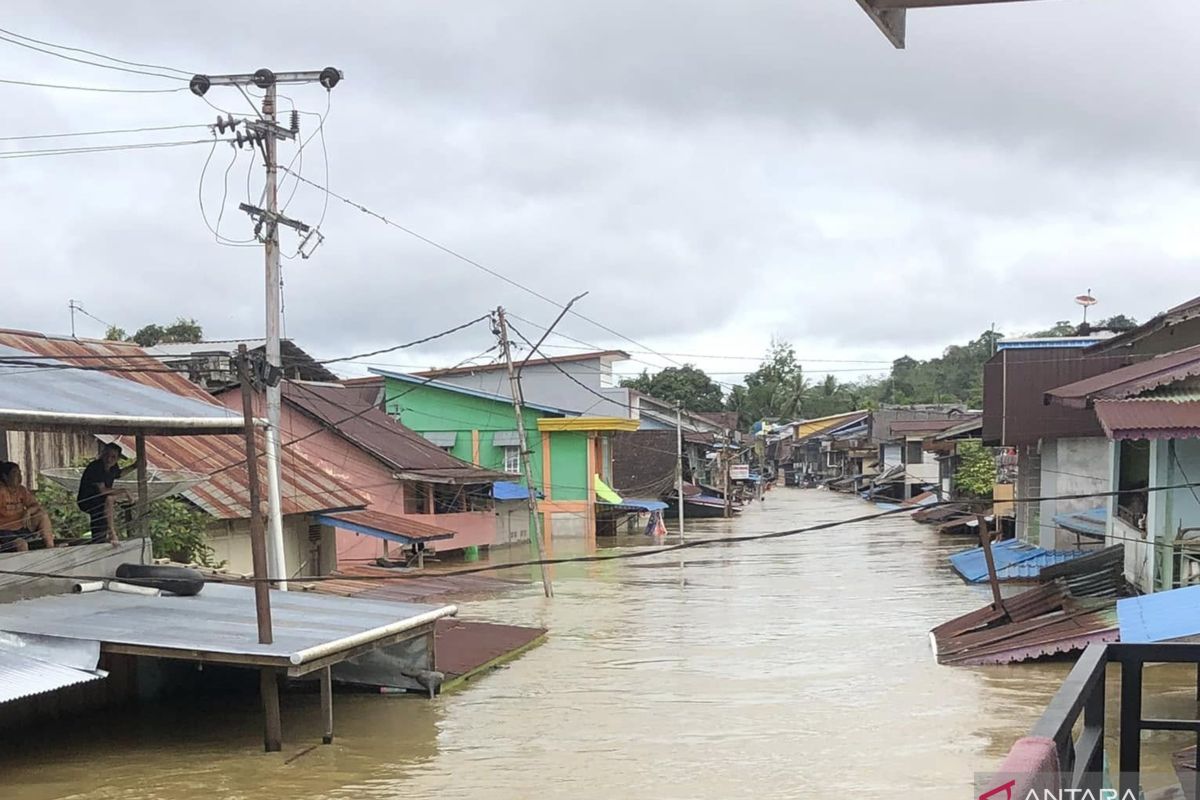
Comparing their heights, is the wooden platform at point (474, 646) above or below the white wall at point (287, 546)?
below

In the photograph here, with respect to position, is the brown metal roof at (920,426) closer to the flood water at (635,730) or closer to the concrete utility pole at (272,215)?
the flood water at (635,730)

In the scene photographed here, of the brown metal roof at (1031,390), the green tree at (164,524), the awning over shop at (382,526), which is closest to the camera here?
the green tree at (164,524)

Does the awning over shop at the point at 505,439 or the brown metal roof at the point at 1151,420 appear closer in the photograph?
the brown metal roof at the point at 1151,420

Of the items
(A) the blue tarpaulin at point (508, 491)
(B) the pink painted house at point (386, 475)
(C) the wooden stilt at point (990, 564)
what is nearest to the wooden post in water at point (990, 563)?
(C) the wooden stilt at point (990, 564)

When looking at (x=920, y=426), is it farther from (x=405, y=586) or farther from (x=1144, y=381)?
(x=1144, y=381)

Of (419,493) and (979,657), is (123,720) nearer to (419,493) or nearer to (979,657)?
(979,657)

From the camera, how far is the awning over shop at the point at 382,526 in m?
24.9

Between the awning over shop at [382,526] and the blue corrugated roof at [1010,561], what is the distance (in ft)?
40.5

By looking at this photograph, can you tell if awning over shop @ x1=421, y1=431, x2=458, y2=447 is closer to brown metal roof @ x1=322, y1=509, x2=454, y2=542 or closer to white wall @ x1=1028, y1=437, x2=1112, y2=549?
brown metal roof @ x1=322, y1=509, x2=454, y2=542

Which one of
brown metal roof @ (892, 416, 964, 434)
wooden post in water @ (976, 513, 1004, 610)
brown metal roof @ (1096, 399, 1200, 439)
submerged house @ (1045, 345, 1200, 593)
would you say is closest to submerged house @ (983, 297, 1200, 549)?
wooden post in water @ (976, 513, 1004, 610)

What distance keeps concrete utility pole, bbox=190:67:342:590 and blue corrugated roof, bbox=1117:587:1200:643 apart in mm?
10998

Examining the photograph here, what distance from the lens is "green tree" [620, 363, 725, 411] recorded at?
81419mm

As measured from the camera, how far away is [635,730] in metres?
13.2

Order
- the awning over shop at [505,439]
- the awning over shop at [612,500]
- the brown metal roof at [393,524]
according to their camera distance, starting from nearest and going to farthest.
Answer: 1. the brown metal roof at [393,524]
2. the awning over shop at [505,439]
3. the awning over shop at [612,500]
